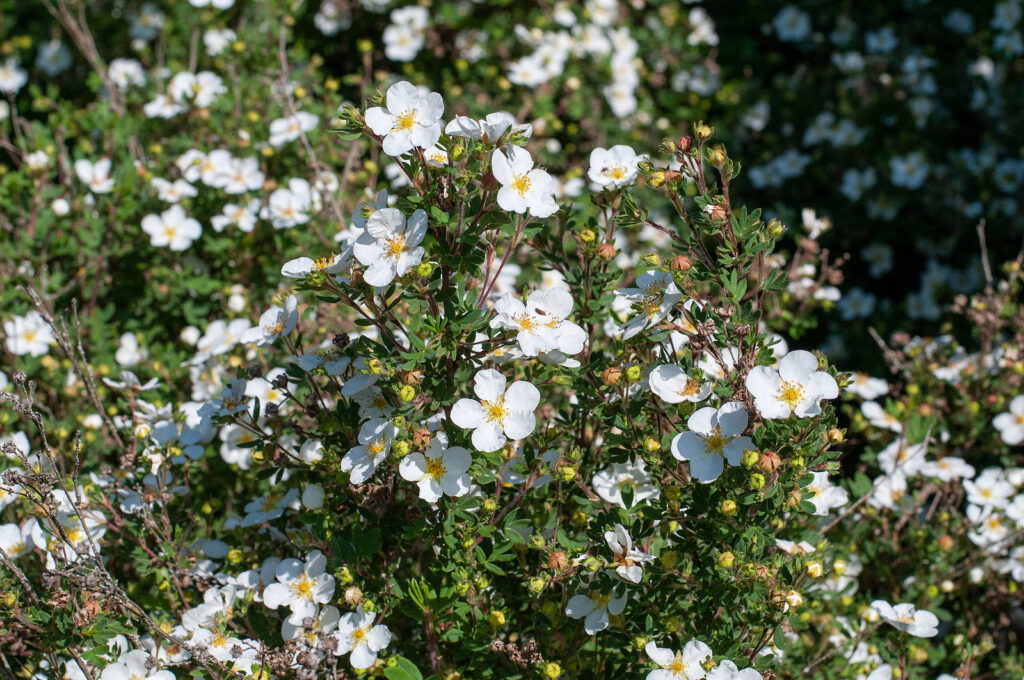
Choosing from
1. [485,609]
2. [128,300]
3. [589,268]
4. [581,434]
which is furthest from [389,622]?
[128,300]

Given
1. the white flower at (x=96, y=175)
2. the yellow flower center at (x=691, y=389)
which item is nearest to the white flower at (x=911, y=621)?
the yellow flower center at (x=691, y=389)

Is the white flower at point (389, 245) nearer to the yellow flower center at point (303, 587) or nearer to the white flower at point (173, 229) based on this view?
the yellow flower center at point (303, 587)

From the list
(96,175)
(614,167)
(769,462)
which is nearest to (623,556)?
(769,462)

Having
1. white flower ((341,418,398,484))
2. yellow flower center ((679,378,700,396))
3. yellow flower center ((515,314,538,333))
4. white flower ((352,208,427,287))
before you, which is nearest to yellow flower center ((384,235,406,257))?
white flower ((352,208,427,287))

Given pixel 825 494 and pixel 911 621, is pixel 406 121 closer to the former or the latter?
pixel 825 494

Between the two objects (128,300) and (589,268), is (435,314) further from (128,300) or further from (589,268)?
(128,300)

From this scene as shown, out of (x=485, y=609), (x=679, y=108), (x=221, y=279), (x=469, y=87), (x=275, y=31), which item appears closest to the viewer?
(x=485, y=609)
